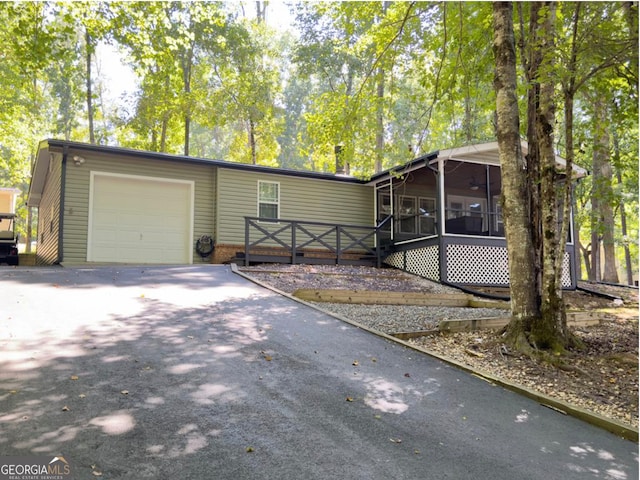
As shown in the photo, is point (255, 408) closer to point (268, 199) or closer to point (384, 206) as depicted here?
point (268, 199)

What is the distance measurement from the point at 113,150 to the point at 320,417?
11.0 meters

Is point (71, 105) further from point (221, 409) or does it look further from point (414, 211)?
point (221, 409)

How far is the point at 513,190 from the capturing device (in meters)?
6.02

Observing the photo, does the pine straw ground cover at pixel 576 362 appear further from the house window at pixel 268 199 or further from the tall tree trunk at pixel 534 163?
the house window at pixel 268 199

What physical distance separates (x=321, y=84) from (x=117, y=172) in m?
24.3

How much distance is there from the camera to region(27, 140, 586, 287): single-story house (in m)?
12.2

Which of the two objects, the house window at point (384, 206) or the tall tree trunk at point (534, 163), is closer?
the tall tree trunk at point (534, 163)

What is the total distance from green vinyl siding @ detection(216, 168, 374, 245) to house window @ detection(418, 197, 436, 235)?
1696 millimetres

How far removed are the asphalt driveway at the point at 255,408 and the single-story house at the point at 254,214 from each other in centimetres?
693

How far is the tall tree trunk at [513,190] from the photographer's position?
5.86 metres

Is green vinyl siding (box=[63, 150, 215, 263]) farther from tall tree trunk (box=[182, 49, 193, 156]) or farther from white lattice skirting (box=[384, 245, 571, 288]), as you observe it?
tall tree trunk (box=[182, 49, 193, 156])

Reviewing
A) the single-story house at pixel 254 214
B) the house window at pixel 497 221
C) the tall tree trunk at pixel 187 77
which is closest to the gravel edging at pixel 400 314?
the single-story house at pixel 254 214

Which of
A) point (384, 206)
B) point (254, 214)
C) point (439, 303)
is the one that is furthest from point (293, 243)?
point (439, 303)

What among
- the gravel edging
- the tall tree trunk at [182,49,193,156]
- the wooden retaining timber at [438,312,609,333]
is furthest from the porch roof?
the tall tree trunk at [182,49,193,156]
